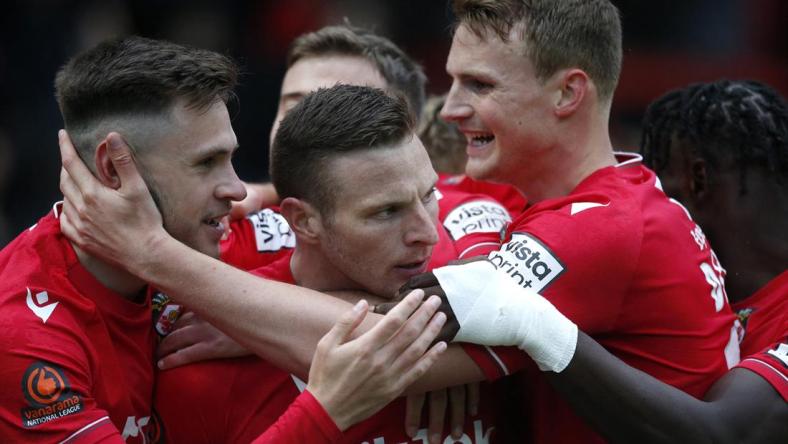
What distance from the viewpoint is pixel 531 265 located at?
3.62 m

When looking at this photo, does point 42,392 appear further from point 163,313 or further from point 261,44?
point 261,44

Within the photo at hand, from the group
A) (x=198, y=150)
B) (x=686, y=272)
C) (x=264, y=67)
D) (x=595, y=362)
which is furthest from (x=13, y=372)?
(x=264, y=67)

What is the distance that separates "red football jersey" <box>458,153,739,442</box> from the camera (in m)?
3.63

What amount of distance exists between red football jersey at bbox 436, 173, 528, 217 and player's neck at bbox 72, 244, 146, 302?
2032mm

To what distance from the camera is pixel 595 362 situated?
3.50 meters

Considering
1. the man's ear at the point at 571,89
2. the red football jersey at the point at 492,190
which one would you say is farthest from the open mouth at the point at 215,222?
the red football jersey at the point at 492,190

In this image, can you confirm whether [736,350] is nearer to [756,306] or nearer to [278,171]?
[756,306]

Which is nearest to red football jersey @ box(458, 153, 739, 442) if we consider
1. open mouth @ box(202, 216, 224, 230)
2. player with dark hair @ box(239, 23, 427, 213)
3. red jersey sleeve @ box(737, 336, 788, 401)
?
red jersey sleeve @ box(737, 336, 788, 401)

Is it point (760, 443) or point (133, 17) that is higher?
point (760, 443)

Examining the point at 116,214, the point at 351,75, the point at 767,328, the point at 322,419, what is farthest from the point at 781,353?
the point at 351,75

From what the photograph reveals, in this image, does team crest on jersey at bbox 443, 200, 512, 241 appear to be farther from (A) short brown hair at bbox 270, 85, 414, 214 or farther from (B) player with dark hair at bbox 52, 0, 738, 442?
(A) short brown hair at bbox 270, 85, 414, 214

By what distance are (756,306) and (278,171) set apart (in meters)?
2.11

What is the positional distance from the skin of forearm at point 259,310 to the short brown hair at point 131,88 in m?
0.48

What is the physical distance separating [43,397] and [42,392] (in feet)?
0.05
